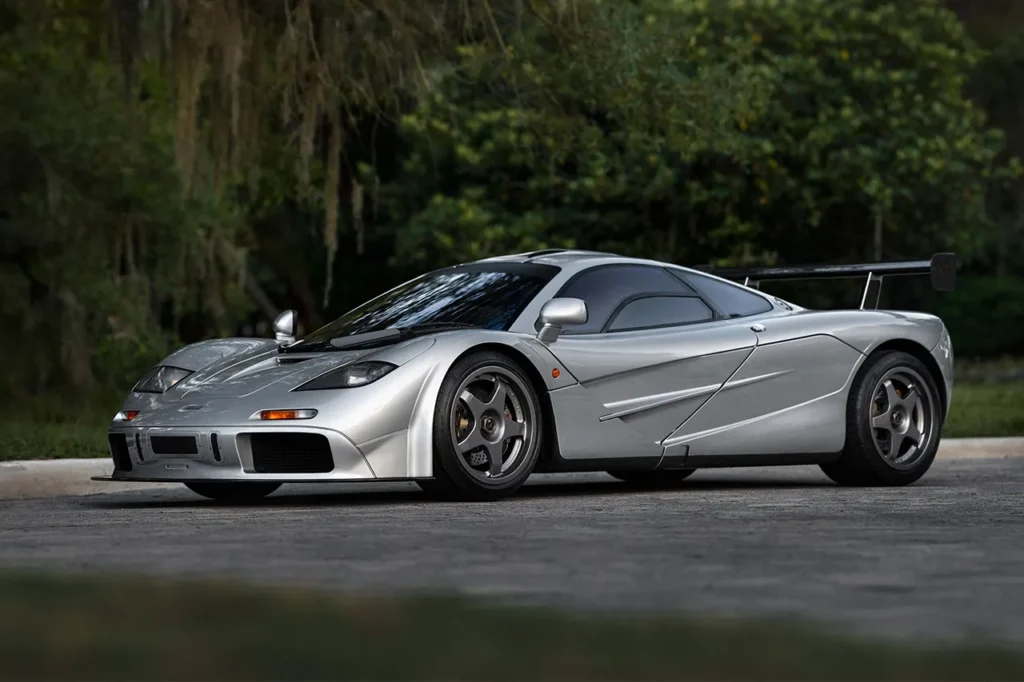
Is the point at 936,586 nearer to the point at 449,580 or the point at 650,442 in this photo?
the point at 449,580

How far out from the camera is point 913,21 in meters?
37.0

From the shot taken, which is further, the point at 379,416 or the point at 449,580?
the point at 379,416

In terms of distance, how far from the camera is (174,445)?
8.91 metres

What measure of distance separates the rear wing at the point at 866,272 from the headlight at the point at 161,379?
3297 mm

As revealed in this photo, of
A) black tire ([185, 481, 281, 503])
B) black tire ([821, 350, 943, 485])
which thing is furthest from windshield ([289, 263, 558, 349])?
black tire ([821, 350, 943, 485])

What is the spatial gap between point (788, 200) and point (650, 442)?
86.9 feet

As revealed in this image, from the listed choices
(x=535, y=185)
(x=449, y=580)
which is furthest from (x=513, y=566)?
(x=535, y=185)

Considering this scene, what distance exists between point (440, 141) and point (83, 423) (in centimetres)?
2061

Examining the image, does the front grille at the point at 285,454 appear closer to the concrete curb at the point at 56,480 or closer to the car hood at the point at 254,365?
the car hood at the point at 254,365

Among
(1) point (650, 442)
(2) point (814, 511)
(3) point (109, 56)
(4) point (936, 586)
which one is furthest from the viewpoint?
(3) point (109, 56)

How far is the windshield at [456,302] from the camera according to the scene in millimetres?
9594

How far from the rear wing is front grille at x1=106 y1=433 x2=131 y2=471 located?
12.2ft

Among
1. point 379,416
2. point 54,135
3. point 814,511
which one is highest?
point 54,135

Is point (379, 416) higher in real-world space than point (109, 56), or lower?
lower
